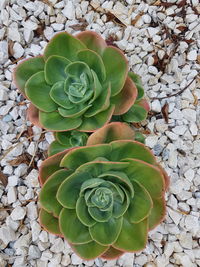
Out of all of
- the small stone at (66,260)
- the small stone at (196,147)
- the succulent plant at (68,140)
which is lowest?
the small stone at (66,260)

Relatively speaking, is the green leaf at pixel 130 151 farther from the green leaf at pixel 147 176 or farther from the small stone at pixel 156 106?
the small stone at pixel 156 106

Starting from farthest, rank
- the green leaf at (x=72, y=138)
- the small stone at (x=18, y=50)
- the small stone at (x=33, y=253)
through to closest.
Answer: the small stone at (x=18, y=50), the small stone at (x=33, y=253), the green leaf at (x=72, y=138)

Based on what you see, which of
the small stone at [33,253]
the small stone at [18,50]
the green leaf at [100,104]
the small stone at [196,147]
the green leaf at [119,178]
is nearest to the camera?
the green leaf at [119,178]

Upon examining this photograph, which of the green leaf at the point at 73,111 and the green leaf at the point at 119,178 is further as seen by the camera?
the green leaf at the point at 73,111

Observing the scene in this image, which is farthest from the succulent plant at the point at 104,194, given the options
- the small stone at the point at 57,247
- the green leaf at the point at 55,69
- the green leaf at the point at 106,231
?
the small stone at the point at 57,247

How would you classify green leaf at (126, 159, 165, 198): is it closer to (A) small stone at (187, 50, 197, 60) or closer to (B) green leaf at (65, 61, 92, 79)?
(B) green leaf at (65, 61, 92, 79)

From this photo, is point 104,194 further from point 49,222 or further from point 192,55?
point 192,55
